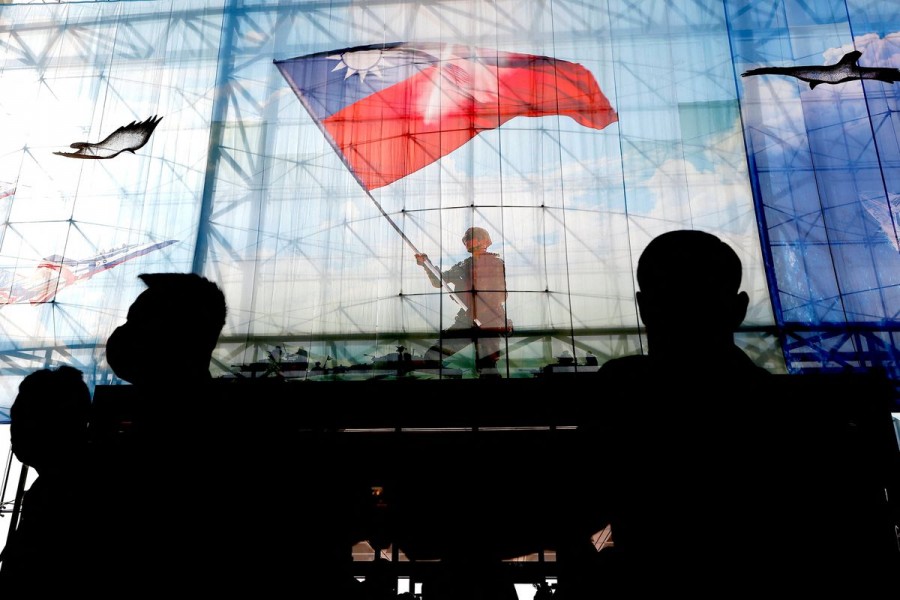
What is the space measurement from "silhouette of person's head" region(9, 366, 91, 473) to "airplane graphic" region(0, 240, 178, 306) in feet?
11.3

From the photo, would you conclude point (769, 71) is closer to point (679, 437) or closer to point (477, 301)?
point (477, 301)

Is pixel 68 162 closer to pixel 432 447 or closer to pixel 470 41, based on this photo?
pixel 470 41

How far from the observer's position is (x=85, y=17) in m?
4.19

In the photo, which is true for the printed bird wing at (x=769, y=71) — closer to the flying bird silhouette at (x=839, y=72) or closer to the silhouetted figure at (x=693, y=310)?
the flying bird silhouette at (x=839, y=72)

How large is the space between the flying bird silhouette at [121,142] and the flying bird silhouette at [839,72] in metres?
4.05

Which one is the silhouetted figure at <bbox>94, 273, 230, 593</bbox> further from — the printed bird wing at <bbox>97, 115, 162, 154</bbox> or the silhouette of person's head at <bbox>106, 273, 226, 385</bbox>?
the printed bird wing at <bbox>97, 115, 162, 154</bbox>

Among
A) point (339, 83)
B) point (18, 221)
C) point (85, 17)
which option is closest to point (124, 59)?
point (85, 17)

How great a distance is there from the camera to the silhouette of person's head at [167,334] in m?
0.31

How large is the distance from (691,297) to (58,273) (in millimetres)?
4309

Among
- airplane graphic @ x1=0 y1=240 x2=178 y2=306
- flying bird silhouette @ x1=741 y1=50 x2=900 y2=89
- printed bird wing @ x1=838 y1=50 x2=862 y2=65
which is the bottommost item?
airplane graphic @ x1=0 y1=240 x2=178 y2=306

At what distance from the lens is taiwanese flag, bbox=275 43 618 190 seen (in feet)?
11.6

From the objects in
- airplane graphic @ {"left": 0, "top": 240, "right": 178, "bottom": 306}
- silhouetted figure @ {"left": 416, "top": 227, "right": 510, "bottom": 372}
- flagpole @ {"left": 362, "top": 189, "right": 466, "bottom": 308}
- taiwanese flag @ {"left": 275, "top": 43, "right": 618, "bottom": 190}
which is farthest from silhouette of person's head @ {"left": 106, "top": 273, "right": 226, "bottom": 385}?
airplane graphic @ {"left": 0, "top": 240, "right": 178, "bottom": 306}

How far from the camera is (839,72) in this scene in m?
3.16

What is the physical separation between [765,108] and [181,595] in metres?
3.81
